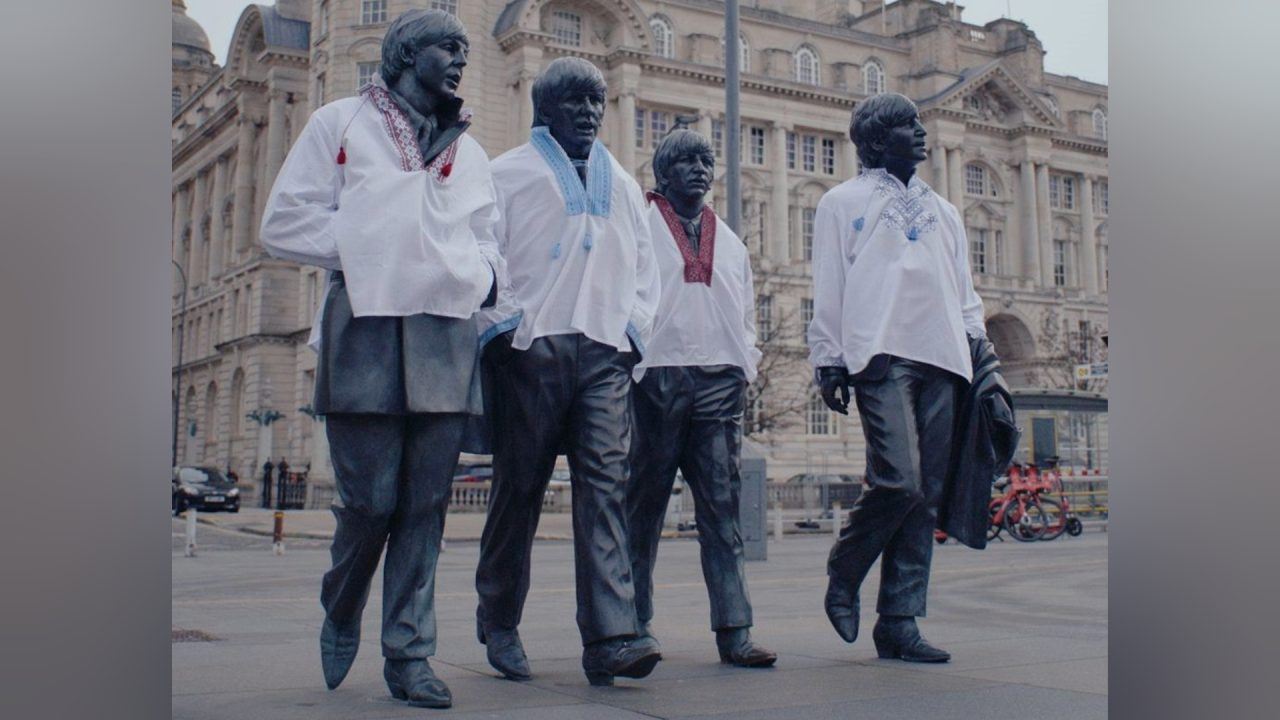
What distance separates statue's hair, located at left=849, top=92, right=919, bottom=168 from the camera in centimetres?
632

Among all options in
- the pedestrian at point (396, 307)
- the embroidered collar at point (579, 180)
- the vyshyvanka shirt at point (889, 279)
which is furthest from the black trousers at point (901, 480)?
the pedestrian at point (396, 307)

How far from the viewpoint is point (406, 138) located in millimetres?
4797

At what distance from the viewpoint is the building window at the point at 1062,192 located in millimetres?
71188

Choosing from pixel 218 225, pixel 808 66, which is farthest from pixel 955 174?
pixel 218 225

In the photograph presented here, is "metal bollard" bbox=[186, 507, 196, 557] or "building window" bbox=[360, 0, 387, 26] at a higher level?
"building window" bbox=[360, 0, 387, 26]

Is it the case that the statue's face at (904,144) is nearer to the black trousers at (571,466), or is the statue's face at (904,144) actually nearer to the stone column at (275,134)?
the black trousers at (571,466)

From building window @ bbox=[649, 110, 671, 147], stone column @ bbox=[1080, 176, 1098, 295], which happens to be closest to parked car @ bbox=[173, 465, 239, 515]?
building window @ bbox=[649, 110, 671, 147]

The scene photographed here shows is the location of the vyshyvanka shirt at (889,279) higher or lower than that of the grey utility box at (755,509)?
higher

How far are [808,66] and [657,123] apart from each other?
1241 centimetres

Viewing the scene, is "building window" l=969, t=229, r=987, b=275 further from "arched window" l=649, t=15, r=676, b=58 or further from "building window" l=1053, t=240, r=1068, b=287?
"arched window" l=649, t=15, r=676, b=58

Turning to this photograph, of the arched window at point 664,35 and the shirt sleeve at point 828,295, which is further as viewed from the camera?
the arched window at point 664,35

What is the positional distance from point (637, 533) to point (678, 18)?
57187 mm

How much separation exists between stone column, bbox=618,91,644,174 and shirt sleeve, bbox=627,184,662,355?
160ft

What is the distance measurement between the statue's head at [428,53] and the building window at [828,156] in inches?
2341
